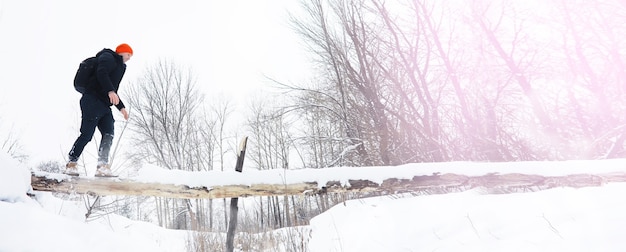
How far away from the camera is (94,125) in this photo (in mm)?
3809

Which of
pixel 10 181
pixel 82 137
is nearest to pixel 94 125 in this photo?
pixel 82 137

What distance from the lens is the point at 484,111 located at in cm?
819

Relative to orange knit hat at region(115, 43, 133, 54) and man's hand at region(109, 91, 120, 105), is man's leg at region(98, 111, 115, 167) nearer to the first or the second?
man's hand at region(109, 91, 120, 105)

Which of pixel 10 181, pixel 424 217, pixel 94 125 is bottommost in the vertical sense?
pixel 424 217

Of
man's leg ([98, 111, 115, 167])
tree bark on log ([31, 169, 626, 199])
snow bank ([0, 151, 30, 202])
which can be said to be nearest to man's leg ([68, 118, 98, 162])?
man's leg ([98, 111, 115, 167])

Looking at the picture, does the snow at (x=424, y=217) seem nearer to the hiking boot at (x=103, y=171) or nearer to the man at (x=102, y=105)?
the hiking boot at (x=103, y=171)

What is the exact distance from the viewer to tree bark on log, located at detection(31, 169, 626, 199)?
3285 millimetres

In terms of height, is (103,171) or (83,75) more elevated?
(83,75)

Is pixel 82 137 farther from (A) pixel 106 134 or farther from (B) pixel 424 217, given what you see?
(B) pixel 424 217

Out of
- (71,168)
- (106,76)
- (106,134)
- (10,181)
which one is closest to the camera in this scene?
(10,181)

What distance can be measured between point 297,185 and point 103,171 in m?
2.19

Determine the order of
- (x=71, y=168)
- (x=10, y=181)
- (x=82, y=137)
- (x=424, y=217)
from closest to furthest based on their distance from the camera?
(x=10, y=181) < (x=424, y=217) < (x=71, y=168) < (x=82, y=137)

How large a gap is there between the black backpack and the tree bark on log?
1151 millimetres

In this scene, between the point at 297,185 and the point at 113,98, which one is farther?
the point at 113,98
